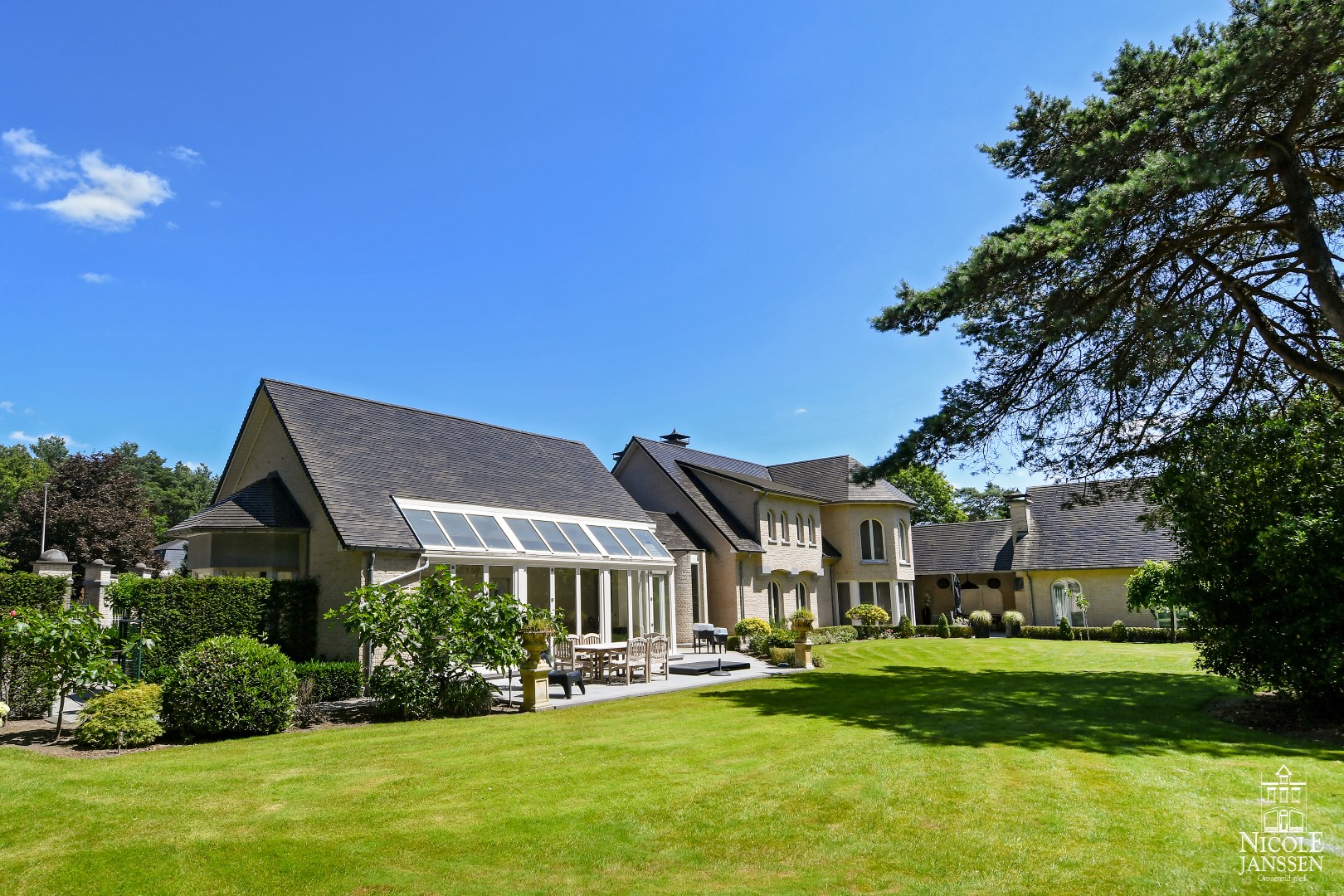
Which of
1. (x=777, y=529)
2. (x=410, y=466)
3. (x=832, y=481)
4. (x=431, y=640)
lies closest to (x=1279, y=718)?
(x=431, y=640)

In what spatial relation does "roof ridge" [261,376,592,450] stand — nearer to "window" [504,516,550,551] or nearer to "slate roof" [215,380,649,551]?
"slate roof" [215,380,649,551]

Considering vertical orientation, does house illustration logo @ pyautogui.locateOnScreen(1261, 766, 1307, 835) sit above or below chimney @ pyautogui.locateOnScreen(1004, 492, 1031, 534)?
below

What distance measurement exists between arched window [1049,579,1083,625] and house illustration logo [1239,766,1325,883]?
32956mm

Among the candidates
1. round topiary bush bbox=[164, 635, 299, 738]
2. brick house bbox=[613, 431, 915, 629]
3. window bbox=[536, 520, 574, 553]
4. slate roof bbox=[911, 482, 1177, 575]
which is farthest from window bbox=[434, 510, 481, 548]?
slate roof bbox=[911, 482, 1177, 575]

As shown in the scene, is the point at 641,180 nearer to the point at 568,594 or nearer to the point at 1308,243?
the point at 1308,243

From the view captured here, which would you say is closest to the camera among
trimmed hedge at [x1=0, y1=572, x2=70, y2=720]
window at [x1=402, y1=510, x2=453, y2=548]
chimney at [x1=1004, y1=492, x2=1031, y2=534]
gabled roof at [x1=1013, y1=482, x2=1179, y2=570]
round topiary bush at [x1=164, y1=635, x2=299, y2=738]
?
round topiary bush at [x1=164, y1=635, x2=299, y2=738]

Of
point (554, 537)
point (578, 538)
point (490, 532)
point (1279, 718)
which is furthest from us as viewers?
point (578, 538)

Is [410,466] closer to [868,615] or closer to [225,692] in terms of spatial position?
[225,692]

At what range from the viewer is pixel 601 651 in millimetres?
18406

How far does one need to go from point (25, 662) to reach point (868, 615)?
101 feet

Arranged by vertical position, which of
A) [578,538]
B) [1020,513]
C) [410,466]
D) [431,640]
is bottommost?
[431,640]

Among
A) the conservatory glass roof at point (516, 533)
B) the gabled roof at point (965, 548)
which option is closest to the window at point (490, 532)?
the conservatory glass roof at point (516, 533)

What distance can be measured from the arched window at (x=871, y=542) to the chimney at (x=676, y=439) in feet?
32.1

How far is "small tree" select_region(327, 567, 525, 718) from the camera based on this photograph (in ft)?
45.3
